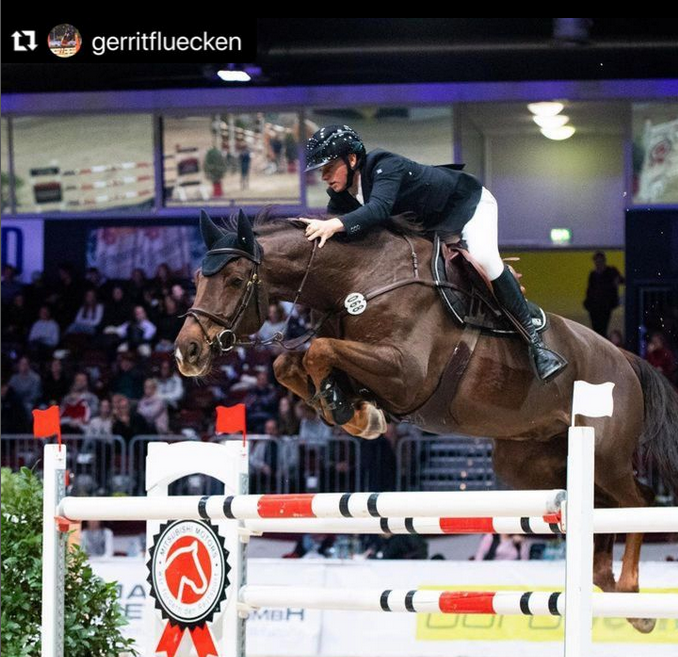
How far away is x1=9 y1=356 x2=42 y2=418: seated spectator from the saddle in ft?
25.1

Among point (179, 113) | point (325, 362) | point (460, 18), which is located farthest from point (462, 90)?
point (325, 362)

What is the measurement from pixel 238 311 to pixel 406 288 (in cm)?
62

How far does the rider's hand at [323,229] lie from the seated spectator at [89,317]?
8081mm

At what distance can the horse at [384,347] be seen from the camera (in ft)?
13.9

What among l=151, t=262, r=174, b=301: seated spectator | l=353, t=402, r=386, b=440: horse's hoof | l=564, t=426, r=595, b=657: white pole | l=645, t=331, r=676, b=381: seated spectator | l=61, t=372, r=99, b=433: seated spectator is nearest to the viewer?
l=564, t=426, r=595, b=657: white pole

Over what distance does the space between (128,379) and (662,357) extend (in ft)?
15.9

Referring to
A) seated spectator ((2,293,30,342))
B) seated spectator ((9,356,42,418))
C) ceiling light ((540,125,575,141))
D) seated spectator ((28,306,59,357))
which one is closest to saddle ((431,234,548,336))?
ceiling light ((540,125,575,141))

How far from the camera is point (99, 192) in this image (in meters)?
12.5

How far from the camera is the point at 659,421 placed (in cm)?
520

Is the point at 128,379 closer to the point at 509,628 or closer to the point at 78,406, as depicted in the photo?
the point at 78,406

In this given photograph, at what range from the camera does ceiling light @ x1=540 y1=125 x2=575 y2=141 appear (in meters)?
11.5

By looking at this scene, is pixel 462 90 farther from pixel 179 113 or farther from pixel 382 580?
pixel 382 580

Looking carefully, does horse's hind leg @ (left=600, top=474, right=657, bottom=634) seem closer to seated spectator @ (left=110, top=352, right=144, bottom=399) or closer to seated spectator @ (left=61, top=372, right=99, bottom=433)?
seated spectator @ (left=61, top=372, right=99, bottom=433)

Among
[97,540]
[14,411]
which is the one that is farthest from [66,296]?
[97,540]
